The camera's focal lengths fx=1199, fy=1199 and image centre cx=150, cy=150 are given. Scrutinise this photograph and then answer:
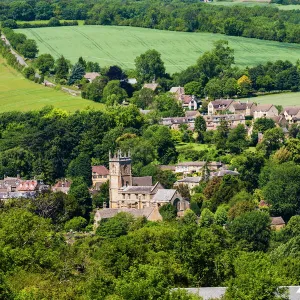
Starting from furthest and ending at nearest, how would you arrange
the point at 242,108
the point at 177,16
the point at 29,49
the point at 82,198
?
the point at 177,16 → the point at 29,49 → the point at 242,108 → the point at 82,198

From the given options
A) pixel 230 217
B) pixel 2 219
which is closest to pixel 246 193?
pixel 230 217

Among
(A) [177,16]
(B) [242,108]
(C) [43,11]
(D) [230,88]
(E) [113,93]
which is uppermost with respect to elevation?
(C) [43,11]

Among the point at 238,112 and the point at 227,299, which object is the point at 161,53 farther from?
the point at 227,299

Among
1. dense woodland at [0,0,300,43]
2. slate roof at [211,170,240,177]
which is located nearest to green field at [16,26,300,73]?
dense woodland at [0,0,300,43]

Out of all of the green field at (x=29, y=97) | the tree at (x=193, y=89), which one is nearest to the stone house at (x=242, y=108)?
the tree at (x=193, y=89)

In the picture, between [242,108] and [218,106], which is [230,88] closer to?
[218,106]

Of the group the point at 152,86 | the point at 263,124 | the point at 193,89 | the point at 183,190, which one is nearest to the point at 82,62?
the point at 152,86
